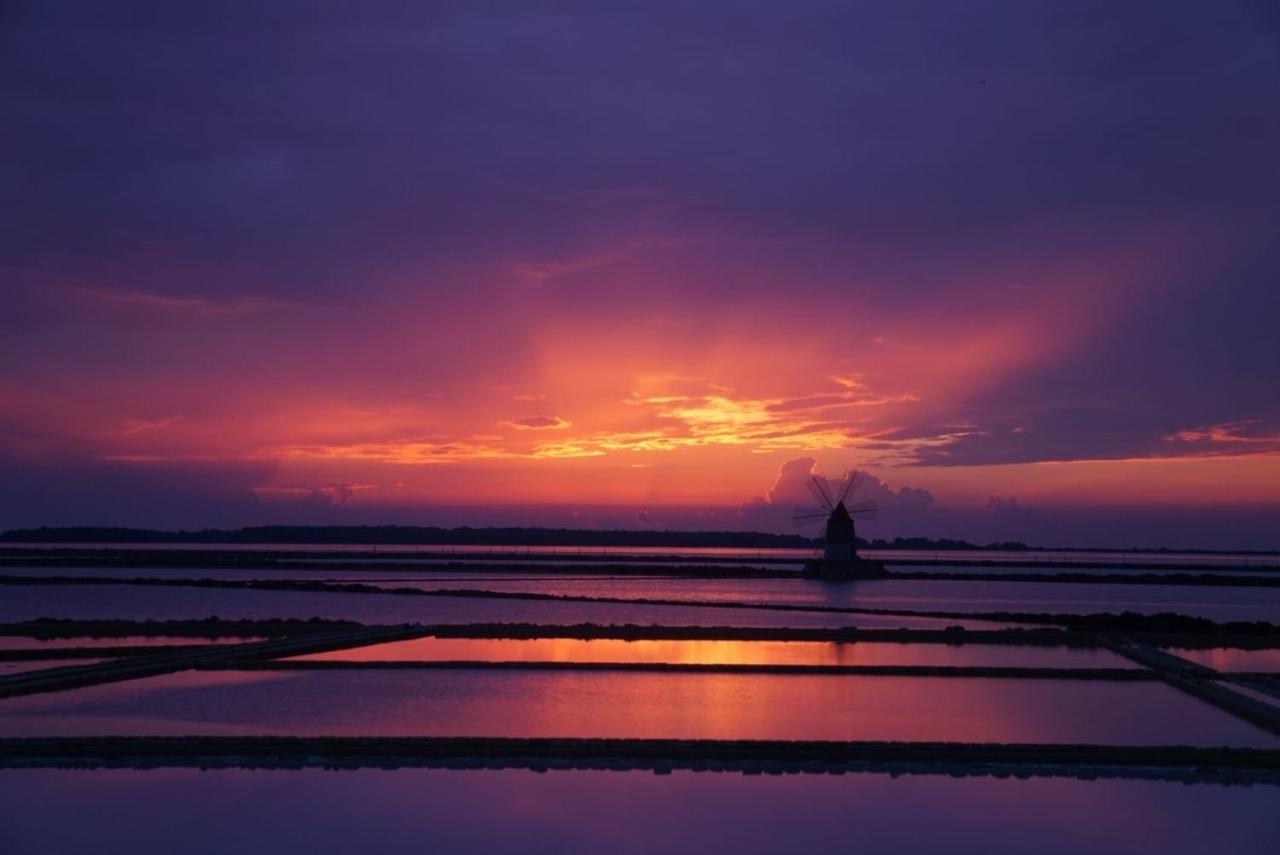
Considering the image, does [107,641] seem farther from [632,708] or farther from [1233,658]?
[1233,658]

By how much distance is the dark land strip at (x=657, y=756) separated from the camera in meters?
9.21

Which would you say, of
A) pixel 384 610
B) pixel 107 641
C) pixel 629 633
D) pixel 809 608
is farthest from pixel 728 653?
pixel 809 608

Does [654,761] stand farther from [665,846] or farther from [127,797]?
[127,797]

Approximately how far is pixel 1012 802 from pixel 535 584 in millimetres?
36594

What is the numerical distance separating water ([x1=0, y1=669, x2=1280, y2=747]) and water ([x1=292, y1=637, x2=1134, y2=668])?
5.93 feet

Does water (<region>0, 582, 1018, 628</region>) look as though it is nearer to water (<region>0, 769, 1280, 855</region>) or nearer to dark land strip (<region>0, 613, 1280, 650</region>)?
dark land strip (<region>0, 613, 1280, 650</region>)

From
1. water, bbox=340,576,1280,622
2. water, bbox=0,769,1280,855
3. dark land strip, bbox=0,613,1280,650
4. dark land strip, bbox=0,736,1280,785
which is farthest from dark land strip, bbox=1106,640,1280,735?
water, bbox=340,576,1280,622

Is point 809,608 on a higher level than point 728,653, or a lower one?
lower

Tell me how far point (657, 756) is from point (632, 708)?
267 centimetres

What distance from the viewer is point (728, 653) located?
17.8 meters

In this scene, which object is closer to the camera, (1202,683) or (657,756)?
(657,756)

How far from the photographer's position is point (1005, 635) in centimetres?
2128

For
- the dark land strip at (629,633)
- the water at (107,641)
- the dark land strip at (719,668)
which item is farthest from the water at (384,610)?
the dark land strip at (719,668)

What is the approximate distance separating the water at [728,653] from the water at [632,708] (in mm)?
1807
